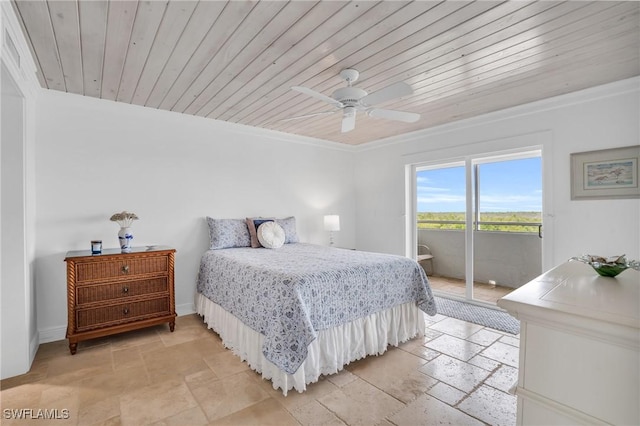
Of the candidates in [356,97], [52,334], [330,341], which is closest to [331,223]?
[356,97]

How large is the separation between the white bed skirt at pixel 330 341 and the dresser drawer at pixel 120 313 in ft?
1.73

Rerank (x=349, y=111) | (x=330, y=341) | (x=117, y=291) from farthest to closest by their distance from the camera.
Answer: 1. (x=117, y=291)
2. (x=349, y=111)
3. (x=330, y=341)

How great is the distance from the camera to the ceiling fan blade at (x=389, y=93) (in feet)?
7.24

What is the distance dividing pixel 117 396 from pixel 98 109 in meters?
2.75

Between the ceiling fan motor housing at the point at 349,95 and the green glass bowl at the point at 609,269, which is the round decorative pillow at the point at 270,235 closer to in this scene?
the ceiling fan motor housing at the point at 349,95

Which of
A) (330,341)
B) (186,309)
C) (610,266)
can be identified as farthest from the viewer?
(186,309)

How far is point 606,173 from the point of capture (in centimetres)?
289

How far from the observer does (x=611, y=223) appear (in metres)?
2.88

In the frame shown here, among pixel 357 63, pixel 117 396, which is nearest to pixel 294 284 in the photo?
pixel 117 396

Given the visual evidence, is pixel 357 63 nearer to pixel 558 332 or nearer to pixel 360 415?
pixel 558 332

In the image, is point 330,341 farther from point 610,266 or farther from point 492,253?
point 492,253

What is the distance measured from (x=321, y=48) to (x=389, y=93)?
60 cm

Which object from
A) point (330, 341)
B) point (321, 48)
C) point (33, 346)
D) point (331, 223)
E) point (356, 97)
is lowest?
point (33, 346)

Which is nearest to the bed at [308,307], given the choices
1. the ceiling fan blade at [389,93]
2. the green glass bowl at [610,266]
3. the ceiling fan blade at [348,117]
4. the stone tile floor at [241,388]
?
the stone tile floor at [241,388]
